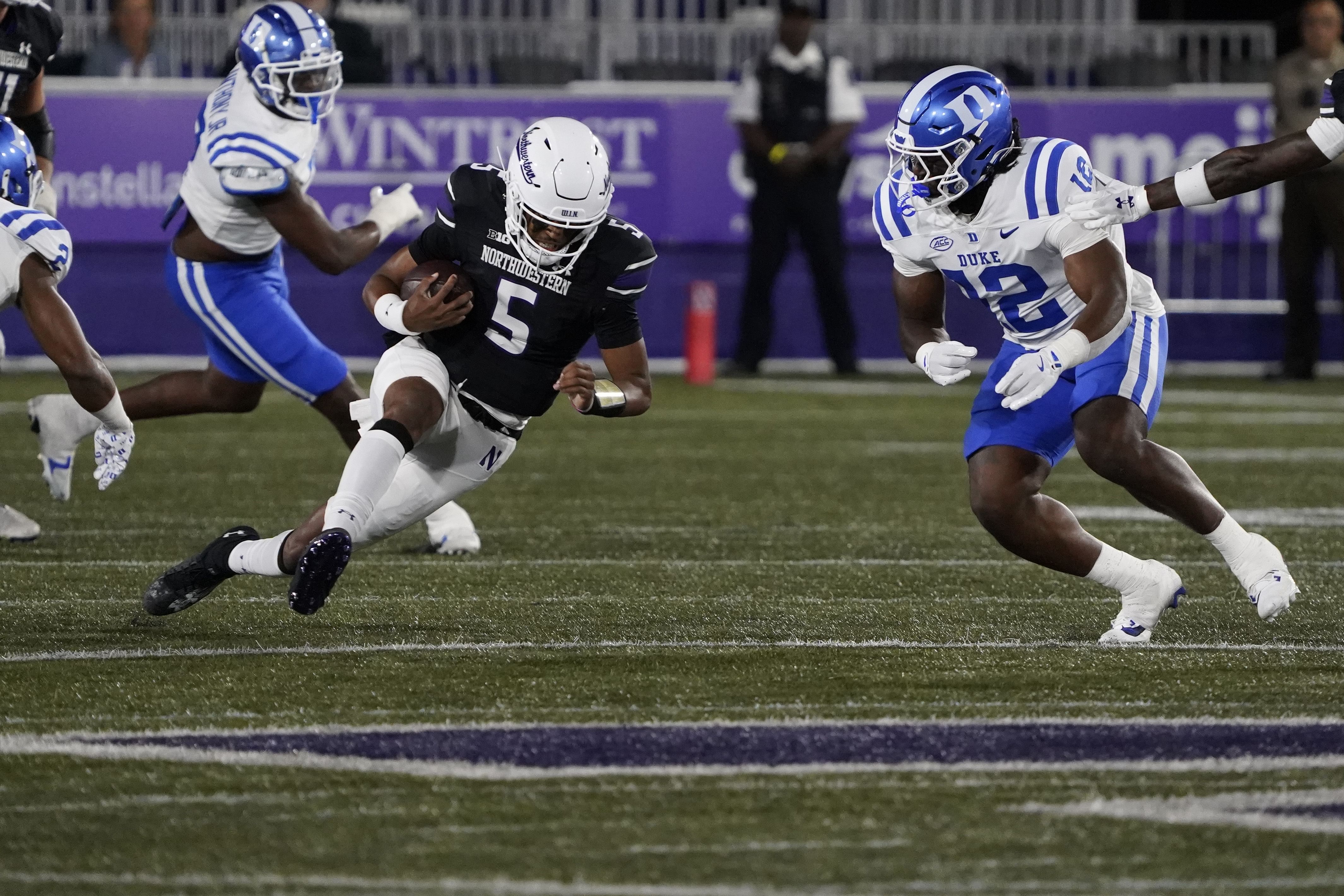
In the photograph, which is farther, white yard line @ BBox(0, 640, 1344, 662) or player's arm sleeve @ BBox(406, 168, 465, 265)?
player's arm sleeve @ BBox(406, 168, 465, 265)

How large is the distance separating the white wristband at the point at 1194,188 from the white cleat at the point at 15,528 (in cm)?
338

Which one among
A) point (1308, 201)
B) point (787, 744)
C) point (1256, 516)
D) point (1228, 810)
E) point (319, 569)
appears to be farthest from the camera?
point (1308, 201)

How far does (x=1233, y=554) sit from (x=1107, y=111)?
8685mm

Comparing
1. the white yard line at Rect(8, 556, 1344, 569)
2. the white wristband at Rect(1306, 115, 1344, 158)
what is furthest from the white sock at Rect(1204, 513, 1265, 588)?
the white yard line at Rect(8, 556, 1344, 569)

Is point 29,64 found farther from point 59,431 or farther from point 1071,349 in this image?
point 1071,349

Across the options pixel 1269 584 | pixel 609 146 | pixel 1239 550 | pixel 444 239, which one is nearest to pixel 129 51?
pixel 609 146

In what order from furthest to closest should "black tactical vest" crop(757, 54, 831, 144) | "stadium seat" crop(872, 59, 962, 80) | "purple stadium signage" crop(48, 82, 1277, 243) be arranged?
"stadium seat" crop(872, 59, 962, 80) → "purple stadium signage" crop(48, 82, 1277, 243) → "black tactical vest" crop(757, 54, 831, 144)

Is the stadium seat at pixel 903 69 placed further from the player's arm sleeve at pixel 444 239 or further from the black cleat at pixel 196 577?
the black cleat at pixel 196 577

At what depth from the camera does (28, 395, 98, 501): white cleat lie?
6.08 meters

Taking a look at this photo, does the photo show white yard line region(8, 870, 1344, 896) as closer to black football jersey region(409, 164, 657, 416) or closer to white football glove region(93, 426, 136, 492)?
black football jersey region(409, 164, 657, 416)

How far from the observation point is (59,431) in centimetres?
607

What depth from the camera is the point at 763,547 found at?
617 cm

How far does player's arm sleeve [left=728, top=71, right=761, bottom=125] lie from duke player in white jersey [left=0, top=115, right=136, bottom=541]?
23.4 feet

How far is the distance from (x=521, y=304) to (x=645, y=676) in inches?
41.1
